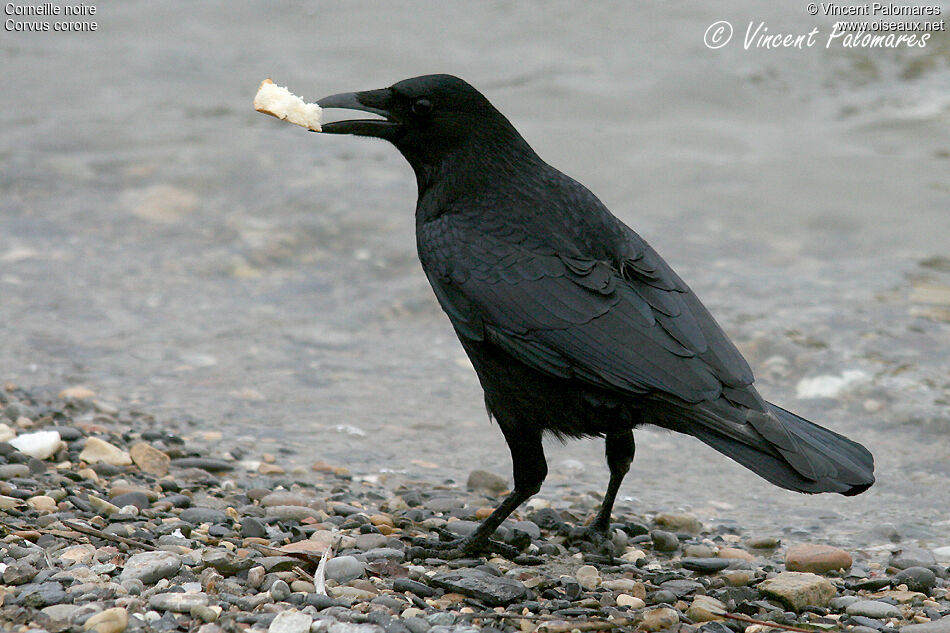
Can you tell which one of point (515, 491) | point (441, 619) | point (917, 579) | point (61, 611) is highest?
point (917, 579)

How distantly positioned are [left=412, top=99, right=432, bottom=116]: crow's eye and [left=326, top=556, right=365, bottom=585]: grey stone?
191 cm

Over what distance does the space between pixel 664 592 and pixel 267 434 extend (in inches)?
108

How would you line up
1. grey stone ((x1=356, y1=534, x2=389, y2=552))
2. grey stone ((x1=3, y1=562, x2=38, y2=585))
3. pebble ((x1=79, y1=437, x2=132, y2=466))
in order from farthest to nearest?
pebble ((x1=79, y1=437, x2=132, y2=466)) → grey stone ((x1=356, y1=534, x2=389, y2=552)) → grey stone ((x1=3, y1=562, x2=38, y2=585))

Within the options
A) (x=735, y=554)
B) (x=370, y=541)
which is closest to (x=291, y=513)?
(x=370, y=541)

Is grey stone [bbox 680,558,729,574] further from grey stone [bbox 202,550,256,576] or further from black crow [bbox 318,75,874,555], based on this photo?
grey stone [bbox 202,550,256,576]

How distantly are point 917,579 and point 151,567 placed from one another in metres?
2.66

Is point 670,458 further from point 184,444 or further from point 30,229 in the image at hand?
point 30,229

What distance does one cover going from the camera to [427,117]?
4.78 meters

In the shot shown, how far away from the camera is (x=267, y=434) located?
601cm

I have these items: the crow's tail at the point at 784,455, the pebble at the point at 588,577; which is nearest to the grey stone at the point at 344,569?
the pebble at the point at 588,577

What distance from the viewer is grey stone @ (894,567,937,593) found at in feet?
13.5

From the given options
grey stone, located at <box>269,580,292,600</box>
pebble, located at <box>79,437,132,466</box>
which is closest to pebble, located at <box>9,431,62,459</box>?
pebble, located at <box>79,437,132,466</box>

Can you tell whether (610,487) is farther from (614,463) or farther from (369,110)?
(369,110)

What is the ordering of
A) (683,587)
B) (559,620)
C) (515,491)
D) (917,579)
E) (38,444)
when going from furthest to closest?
1. (38,444)
2. (515,491)
3. (917,579)
4. (683,587)
5. (559,620)
